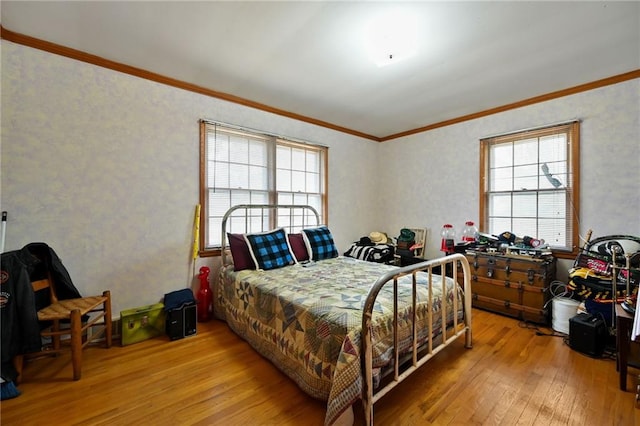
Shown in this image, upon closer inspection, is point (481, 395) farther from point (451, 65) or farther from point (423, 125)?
point (423, 125)

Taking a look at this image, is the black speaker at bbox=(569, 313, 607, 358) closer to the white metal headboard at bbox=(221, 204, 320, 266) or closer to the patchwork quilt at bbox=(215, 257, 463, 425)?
the patchwork quilt at bbox=(215, 257, 463, 425)

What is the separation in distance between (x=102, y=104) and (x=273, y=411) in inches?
114

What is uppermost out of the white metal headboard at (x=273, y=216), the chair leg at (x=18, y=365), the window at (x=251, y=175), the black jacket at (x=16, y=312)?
the window at (x=251, y=175)

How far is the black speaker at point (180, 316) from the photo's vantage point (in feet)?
8.07

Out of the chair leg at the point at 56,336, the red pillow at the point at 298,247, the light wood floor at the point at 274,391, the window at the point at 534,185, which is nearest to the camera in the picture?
the light wood floor at the point at 274,391

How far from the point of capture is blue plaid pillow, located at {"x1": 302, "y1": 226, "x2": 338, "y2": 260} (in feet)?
10.7

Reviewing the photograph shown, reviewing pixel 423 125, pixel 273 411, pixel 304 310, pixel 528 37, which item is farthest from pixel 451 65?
pixel 273 411

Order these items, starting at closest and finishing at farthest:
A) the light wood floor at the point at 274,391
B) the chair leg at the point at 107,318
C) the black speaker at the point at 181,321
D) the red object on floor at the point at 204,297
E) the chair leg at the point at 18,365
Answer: the light wood floor at the point at 274,391 < the chair leg at the point at 18,365 < the chair leg at the point at 107,318 < the black speaker at the point at 181,321 < the red object on floor at the point at 204,297

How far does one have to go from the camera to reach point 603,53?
2.29m

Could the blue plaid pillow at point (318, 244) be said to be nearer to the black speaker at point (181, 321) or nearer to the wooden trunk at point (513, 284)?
the black speaker at point (181, 321)

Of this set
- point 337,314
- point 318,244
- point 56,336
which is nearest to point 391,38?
point 337,314

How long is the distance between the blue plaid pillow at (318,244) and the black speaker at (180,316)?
1.37 metres

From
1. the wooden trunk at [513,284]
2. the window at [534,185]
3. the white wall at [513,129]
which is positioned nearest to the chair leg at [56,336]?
the wooden trunk at [513,284]

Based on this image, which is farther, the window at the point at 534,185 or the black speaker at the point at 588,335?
the window at the point at 534,185
